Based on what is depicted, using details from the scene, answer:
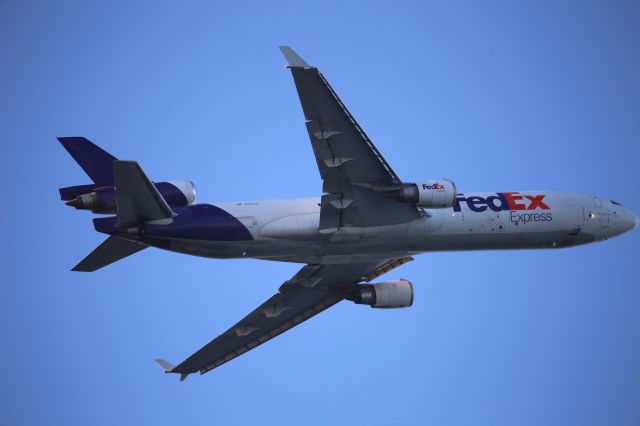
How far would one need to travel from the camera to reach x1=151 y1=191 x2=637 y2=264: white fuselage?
43.3 m

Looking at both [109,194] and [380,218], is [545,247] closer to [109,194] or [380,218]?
[380,218]

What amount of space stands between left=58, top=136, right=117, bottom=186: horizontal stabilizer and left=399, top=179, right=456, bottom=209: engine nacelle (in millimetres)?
12718

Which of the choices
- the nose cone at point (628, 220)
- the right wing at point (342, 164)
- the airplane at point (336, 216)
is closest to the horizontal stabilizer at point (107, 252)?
the airplane at point (336, 216)

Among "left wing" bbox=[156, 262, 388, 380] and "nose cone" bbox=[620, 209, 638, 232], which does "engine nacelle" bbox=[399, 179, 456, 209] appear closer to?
"left wing" bbox=[156, 262, 388, 380]

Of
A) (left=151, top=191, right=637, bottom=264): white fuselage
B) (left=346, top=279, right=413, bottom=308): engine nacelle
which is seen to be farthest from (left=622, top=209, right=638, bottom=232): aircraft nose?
(left=346, top=279, right=413, bottom=308): engine nacelle

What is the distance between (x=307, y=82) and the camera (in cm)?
3716

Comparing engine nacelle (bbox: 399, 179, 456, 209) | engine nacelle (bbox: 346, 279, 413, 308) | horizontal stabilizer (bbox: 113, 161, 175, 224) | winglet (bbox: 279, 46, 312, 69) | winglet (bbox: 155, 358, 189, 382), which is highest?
winglet (bbox: 279, 46, 312, 69)

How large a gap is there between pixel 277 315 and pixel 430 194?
1435 centimetres

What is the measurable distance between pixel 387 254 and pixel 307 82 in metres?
12.0

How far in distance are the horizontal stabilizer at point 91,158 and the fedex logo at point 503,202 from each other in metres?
15.9

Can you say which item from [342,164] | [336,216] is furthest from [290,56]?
[336,216]

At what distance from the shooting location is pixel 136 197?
39312 millimetres

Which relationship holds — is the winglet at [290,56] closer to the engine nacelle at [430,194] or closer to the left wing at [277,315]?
the engine nacelle at [430,194]

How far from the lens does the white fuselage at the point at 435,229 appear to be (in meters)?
43.3
